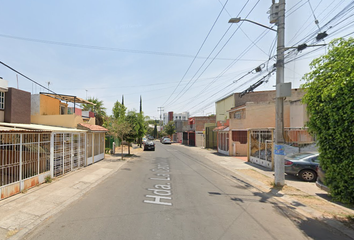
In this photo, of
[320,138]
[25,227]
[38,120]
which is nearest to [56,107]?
[38,120]

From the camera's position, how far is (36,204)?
591 centimetres

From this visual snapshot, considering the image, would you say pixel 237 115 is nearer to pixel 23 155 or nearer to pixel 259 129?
pixel 259 129

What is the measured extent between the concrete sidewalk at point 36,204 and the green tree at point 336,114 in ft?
→ 24.3

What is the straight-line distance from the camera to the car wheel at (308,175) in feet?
31.1

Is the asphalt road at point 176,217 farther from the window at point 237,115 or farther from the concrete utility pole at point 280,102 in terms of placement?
the window at point 237,115

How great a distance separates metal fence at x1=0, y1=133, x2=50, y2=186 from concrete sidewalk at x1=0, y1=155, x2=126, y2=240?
0.69 metres

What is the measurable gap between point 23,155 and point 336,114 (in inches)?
402

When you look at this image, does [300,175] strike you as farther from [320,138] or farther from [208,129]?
[208,129]

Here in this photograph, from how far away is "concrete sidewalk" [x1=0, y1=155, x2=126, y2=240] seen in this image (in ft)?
14.7

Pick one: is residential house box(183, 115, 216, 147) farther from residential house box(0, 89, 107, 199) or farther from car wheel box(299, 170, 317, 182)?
car wheel box(299, 170, 317, 182)

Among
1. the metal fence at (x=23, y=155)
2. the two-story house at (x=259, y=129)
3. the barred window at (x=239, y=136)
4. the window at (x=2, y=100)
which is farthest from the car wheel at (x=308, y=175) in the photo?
the window at (x=2, y=100)

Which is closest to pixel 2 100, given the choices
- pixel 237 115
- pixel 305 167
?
pixel 305 167

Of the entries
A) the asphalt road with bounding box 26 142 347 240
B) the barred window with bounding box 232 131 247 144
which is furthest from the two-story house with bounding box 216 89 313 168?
the asphalt road with bounding box 26 142 347 240

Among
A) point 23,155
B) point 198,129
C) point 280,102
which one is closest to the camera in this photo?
point 23,155
